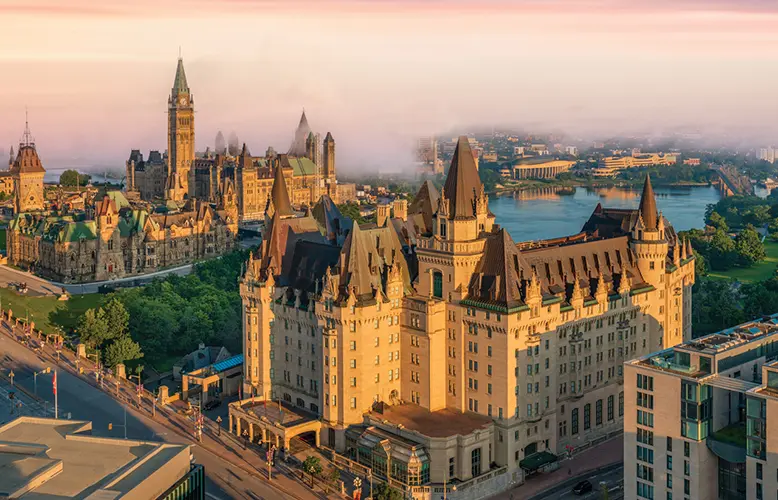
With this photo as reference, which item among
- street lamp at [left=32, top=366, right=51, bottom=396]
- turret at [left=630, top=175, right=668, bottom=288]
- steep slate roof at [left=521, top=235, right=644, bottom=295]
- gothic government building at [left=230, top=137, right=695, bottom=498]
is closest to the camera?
gothic government building at [left=230, top=137, right=695, bottom=498]

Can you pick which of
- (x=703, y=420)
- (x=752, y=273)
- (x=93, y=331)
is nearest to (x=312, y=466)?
(x=703, y=420)

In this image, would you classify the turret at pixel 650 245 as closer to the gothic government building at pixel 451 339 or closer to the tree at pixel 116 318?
the gothic government building at pixel 451 339

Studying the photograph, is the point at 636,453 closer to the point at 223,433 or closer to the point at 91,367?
the point at 223,433

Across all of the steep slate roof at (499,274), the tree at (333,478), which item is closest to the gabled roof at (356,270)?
the steep slate roof at (499,274)

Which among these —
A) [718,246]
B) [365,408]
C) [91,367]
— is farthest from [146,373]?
[718,246]

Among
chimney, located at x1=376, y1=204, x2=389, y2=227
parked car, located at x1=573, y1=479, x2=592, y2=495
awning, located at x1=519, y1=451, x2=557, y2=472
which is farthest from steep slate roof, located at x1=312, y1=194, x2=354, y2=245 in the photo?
parked car, located at x1=573, y1=479, x2=592, y2=495

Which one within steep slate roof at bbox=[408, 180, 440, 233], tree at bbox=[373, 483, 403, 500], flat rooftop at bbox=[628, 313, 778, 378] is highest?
steep slate roof at bbox=[408, 180, 440, 233]

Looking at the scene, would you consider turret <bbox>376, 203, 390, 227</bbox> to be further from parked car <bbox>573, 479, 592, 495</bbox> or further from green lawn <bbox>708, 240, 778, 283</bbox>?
green lawn <bbox>708, 240, 778, 283</bbox>
